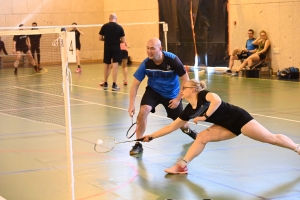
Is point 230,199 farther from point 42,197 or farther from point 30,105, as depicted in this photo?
point 30,105

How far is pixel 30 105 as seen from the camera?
48.8 ft

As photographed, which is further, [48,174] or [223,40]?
[223,40]

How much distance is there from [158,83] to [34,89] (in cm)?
963

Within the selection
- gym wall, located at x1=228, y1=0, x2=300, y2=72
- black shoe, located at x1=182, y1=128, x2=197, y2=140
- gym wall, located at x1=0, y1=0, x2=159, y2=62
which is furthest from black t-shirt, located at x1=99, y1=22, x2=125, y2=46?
gym wall, located at x1=0, y1=0, x2=159, y2=62

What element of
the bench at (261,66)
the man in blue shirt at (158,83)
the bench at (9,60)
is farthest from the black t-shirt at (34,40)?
the man in blue shirt at (158,83)

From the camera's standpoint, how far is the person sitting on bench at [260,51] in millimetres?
20891

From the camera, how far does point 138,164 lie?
8398 mm

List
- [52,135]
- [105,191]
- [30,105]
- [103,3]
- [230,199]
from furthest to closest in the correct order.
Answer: [103,3] → [30,105] → [52,135] → [105,191] → [230,199]

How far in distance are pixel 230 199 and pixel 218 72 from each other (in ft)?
54.0

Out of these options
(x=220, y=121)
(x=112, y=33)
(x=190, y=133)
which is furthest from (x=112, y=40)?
(x=220, y=121)

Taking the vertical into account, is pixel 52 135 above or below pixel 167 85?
below

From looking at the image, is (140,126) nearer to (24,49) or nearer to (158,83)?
(158,83)

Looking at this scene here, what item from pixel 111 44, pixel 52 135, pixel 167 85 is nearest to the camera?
pixel 167 85

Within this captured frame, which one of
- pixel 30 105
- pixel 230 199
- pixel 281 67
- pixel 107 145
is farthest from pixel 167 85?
pixel 281 67
